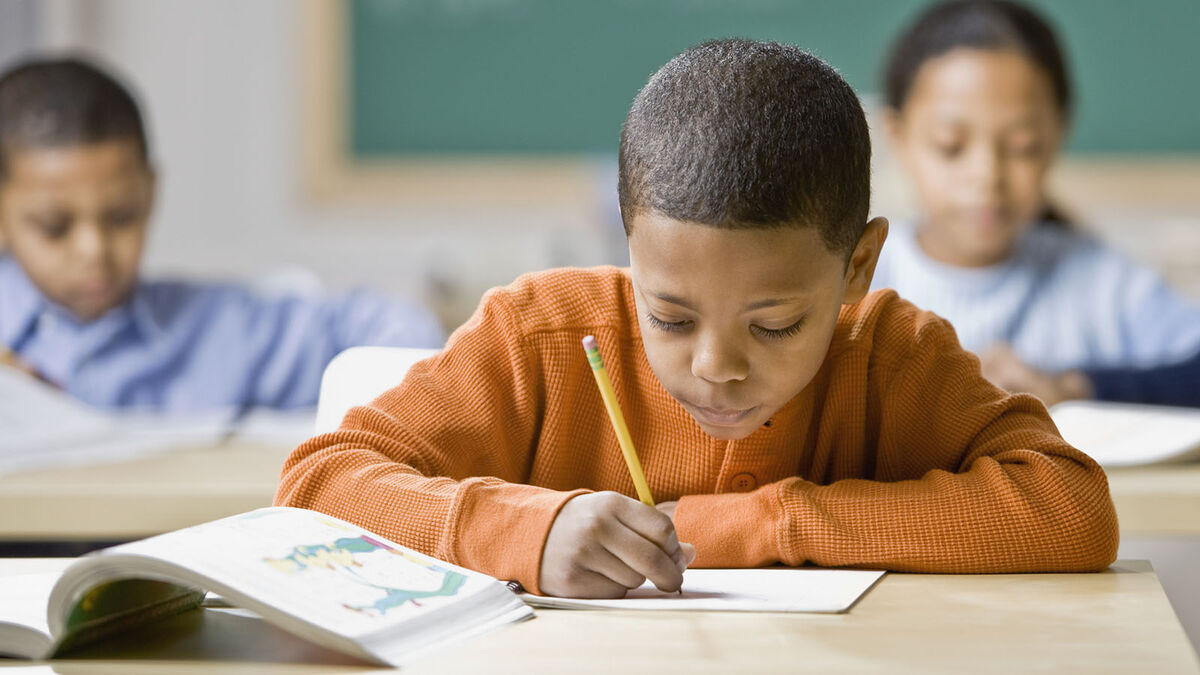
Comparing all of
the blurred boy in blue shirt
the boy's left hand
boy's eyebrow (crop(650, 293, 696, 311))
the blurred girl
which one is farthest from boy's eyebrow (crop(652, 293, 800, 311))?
the blurred girl

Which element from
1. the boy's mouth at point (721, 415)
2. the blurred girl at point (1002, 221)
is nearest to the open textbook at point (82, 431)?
the boy's mouth at point (721, 415)

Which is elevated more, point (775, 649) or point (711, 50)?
point (711, 50)

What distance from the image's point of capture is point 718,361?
928 millimetres

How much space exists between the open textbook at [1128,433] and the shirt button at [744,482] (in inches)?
18.5

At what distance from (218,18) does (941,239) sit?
2098mm

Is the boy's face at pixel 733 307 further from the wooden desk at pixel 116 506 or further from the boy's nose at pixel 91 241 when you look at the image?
the boy's nose at pixel 91 241

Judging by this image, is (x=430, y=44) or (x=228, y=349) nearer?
(x=228, y=349)

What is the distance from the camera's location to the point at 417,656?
0.74 meters

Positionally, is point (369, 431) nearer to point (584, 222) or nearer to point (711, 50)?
point (711, 50)

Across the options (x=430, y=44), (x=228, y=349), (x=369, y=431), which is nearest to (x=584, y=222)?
(x=430, y=44)

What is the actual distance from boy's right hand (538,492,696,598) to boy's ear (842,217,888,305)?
0.25 metres

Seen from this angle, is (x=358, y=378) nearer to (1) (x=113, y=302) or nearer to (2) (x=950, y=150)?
(1) (x=113, y=302)

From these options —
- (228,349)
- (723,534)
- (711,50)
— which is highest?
(711,50)

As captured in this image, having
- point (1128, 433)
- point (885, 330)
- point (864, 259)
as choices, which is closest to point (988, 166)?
point (1128, 433)
